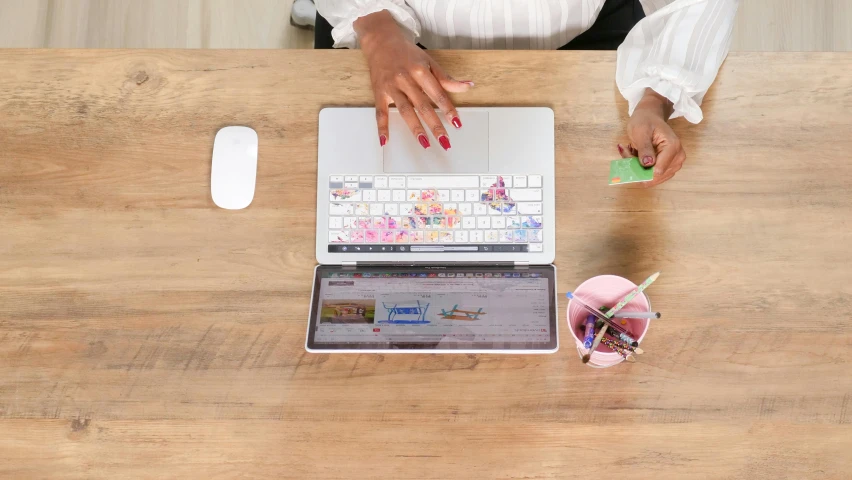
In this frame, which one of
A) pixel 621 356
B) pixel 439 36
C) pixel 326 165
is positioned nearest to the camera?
pixel 621 356

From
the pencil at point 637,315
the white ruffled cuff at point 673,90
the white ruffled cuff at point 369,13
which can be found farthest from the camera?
the white ruffled cuff at point 369,13

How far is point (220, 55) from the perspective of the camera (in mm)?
930

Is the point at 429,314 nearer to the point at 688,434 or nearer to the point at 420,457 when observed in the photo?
the point at 420,457

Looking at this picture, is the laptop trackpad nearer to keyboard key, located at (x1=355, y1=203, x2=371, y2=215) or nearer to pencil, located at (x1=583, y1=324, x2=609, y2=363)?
keyboard key, located at (x1=355, y1=203, x2=371, y2=215)

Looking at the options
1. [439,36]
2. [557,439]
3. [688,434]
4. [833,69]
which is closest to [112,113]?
[439,36]

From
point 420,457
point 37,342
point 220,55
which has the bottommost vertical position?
point 420,457

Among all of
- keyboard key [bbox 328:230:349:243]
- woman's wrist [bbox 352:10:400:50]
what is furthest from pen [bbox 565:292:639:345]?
woman's wrist [bbox 352:10:400:50]

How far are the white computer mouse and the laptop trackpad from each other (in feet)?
0.66

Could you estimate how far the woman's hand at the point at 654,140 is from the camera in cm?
83

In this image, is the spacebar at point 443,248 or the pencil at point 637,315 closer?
the pencil at point 637,315

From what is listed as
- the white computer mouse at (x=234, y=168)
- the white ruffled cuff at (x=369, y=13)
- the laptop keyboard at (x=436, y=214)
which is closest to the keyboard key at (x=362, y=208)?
the laptop keyboard at (x=436, y=214)

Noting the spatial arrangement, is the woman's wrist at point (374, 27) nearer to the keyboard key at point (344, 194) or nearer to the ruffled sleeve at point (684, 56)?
the keyboard key at point (344, 194)

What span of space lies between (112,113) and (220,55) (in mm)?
184

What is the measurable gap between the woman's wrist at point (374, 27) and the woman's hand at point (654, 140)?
1.27 feet
